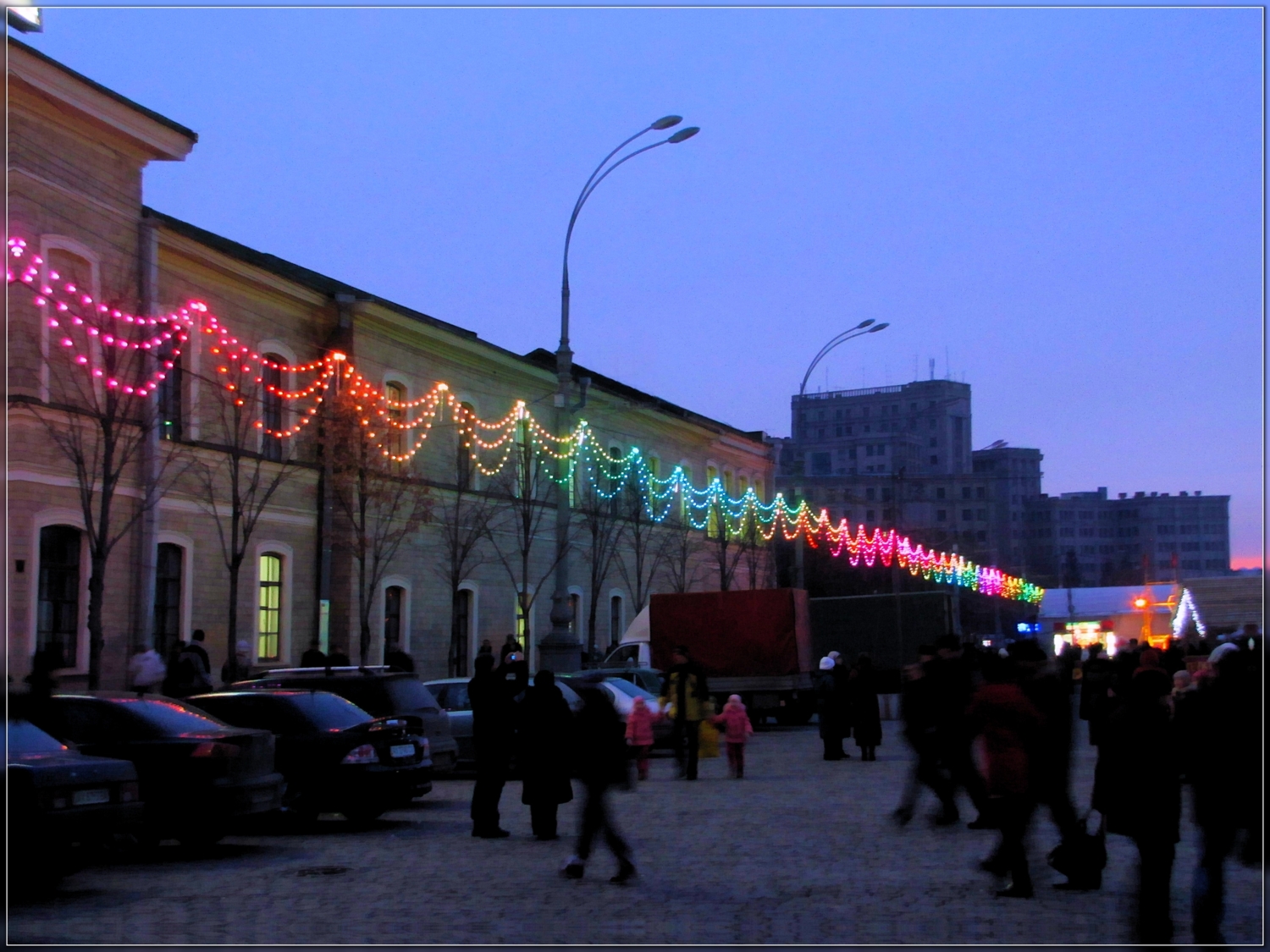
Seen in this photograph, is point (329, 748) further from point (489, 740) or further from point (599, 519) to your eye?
point (599, 519)

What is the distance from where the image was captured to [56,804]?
10773 millimetres

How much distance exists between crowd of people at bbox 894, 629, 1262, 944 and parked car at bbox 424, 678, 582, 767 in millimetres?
7156

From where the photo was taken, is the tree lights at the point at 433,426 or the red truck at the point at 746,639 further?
the red truck at the point at 746,639

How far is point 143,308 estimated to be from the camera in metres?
25.0

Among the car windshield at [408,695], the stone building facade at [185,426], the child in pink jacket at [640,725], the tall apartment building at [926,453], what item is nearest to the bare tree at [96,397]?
the stone building facade at [185,426]

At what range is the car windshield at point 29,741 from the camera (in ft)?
36.2

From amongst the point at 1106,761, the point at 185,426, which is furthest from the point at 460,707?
the point at 1106,761

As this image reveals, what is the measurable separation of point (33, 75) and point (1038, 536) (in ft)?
484

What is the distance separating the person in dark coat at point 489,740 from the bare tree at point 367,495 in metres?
15.9

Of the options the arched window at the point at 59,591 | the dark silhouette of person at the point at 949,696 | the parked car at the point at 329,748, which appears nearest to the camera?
the dark silhouette of person at the point at 949,696

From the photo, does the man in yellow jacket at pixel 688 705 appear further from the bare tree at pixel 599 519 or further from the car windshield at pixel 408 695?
the bare tree at pixel 599 519

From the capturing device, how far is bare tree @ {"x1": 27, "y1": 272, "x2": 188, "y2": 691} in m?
22.8

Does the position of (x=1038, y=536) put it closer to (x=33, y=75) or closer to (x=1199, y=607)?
(x=1199, y=607)

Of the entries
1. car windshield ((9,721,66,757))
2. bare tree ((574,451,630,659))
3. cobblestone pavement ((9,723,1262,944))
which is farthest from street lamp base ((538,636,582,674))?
car windshield ((9,721,66,757))
